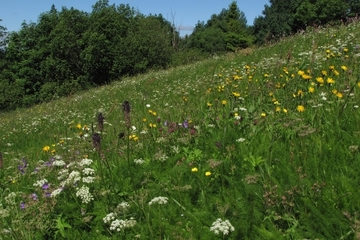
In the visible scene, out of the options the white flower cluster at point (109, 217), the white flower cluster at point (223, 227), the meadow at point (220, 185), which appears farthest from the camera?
the white flower cluster at point (109, 217)

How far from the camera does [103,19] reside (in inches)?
1784

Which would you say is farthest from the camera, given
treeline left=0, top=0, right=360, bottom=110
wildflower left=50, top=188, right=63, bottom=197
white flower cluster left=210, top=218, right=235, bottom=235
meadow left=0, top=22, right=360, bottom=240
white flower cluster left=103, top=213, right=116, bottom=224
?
treeline left=0, top=0, right=360, bottom=110

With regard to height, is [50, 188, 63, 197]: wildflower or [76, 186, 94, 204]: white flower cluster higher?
[50, 188, 63, 197]: wildflower

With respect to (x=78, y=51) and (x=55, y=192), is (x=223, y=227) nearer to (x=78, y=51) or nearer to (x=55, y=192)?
(x=55, y=192)

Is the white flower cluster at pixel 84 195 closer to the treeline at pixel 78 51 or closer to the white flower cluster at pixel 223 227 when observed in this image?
the white flower cluster at pixel 223 227

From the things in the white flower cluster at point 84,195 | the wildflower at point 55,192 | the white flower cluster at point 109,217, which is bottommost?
the white flower cluster at point 109,217

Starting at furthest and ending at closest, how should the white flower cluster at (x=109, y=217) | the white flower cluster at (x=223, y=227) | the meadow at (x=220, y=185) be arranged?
1. the white flower cluster at (x=109, y=217)
2. the meadow at (x=220, y=185)
3. the white flower cluster at (x=223, y=227)

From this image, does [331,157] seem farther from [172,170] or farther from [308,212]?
[172,170]

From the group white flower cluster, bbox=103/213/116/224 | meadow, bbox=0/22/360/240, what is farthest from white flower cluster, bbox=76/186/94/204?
white flower cluster, bbox=103/213/116/224

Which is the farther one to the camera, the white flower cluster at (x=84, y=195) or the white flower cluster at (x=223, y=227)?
the white flower cluster at (x=84, y=195)

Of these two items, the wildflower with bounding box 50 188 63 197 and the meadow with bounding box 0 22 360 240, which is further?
the wildflower with bounding box 50 188 63 197

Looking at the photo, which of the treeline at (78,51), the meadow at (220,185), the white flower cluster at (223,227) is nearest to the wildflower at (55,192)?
the meadow at (220,185)

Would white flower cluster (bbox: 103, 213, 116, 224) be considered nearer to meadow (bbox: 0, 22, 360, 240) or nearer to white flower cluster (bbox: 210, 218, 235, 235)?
meadow (bbox: 0, 22, 360, 240)

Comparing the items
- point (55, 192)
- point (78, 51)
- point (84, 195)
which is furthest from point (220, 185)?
point (78, 51)
